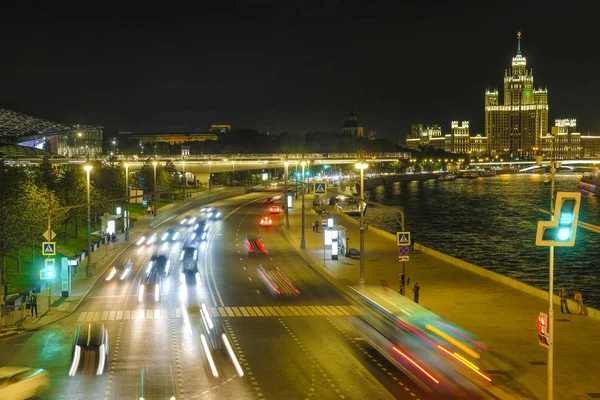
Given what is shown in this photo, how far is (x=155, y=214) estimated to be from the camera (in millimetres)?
84688

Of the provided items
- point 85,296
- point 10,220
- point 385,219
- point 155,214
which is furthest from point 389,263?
point 385,219

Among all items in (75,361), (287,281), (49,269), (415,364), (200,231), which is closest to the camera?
(415,364)

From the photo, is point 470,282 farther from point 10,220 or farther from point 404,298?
point 10,220

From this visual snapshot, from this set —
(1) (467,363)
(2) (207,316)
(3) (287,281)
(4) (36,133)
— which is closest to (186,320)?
(2) (207,316)

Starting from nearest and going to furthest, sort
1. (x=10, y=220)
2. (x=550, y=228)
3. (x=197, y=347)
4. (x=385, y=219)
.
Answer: (x=550, y=228) < (x=197, y=347) < (x=10, y=220) < (x=385, y=219)

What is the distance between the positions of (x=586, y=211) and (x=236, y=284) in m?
102

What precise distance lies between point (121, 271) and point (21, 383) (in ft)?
91.5

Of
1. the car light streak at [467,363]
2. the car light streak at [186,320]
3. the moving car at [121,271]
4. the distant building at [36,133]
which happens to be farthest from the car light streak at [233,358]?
the distant building at [36,133]

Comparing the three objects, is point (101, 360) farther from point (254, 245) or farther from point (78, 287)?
point (254, 245)

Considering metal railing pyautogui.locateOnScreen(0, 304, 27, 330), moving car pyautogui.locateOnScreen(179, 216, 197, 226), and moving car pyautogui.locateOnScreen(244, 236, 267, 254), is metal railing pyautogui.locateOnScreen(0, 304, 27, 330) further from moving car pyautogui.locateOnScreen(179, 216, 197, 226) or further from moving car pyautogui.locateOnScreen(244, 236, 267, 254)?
moving car pyautogui.locateOnScreen(179, 216, 197, 226)

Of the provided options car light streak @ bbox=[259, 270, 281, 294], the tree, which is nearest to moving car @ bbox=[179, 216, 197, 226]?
the tree

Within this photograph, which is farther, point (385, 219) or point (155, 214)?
point (385, 219)

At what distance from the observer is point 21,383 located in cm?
2039

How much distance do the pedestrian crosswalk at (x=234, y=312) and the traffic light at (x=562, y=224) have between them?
15.6m
